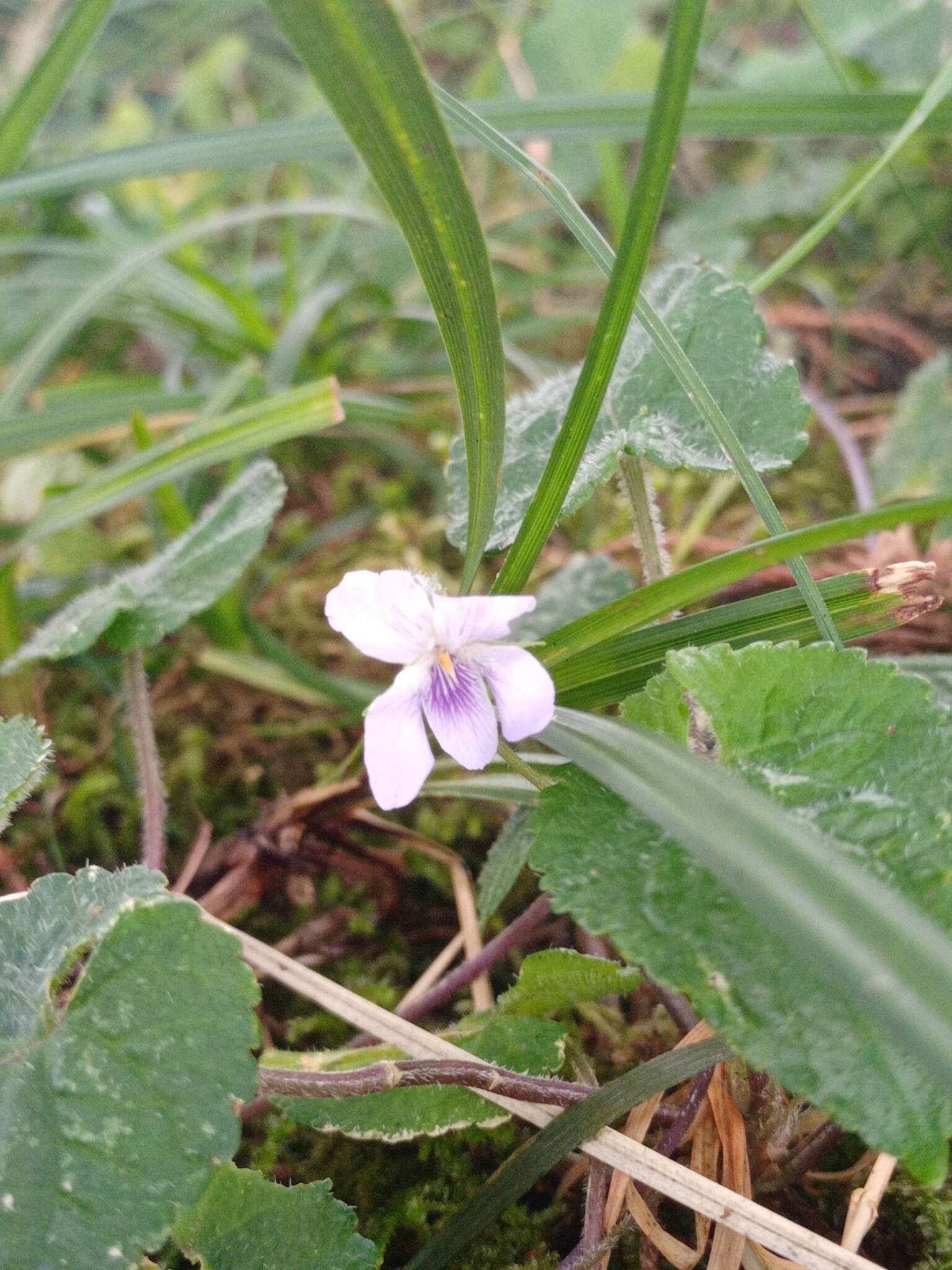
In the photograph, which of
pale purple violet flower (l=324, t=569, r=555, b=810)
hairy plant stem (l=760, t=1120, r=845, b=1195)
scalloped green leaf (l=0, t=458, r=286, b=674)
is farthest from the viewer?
scalloped green leaf (l=0, t=458, r=286, b=674)

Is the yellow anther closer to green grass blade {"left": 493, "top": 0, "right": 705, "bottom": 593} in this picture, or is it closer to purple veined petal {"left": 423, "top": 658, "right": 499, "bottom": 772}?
purple veined petal {"left": 423, "top": 658, "right": 499, "bottom": 772}

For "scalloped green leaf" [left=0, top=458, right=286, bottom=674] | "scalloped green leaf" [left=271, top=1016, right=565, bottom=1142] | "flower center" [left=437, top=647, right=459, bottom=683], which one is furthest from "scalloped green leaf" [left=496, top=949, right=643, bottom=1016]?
"scalloped green leaf" [left=0, top=458, right=286, bottom=674]

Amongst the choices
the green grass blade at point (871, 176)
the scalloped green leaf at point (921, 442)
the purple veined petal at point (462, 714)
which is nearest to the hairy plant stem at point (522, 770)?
the purple veined petal at point (462, 714)

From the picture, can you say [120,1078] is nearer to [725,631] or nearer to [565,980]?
[565,980]

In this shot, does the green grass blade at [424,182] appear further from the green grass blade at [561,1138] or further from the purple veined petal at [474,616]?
the green grass blade at [561,1138]

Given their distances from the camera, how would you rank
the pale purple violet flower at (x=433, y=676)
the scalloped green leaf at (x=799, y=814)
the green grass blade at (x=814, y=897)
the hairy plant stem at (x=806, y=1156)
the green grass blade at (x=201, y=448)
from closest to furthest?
the green grass blade at (x=814, y=897), the scalloped green leaf at (x=799, y=814), the pale purple violet flower at (x=433, y=676), the hairy plant stem at (x=806, y=1156), the green grass blade at (x=201, y=448)

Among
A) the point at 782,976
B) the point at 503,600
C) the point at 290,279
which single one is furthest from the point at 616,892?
the point at 290,279

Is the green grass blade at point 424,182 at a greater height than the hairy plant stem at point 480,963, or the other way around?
the green grass blade at point 424,182

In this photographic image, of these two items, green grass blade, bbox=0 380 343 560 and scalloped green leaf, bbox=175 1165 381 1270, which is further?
green grass blade, bbox=0 380 343 560
